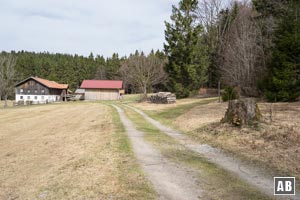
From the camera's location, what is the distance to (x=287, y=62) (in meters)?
23.2

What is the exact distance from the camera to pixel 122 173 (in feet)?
25.5

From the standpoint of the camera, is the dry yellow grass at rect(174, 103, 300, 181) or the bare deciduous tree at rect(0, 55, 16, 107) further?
the bare deciduous tree at rect(0, 55, 16, 107)

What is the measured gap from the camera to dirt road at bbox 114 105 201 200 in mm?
6094

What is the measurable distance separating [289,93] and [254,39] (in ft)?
35.6

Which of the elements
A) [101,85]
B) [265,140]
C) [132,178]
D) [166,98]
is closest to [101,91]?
[101,85]

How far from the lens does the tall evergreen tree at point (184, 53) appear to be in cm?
4197

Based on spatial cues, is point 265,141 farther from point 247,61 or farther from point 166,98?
point 166,98

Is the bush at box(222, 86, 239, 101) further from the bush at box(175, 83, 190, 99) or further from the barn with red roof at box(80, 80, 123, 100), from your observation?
the barn with red roof at box(80, 80, 123, 100)

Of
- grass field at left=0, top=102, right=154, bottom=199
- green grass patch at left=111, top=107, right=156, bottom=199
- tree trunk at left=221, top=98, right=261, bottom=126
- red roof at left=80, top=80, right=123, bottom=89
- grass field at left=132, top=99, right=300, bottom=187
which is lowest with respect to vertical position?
grass field at left=0, top=102, right=154, bottom=199

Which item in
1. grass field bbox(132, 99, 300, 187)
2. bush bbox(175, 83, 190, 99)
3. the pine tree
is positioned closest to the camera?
grass field bbox(132, 99, 300, 187)

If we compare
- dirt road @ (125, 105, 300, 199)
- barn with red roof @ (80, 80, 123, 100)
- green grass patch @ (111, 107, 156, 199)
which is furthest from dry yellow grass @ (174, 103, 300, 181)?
barn with red roof @ (80, 80, 123, 100)

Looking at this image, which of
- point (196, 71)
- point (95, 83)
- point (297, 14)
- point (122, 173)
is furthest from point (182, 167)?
point (95, 83)

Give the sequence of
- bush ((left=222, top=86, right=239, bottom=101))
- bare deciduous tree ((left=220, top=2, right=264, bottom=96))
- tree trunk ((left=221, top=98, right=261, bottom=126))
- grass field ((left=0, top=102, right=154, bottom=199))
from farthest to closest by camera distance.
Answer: bare deciduous tree ((left=220, top=2, right=264, bottom=96)) < bush ((left=222, top=86, right=239, bottom=101)) < tree trunk ((left=221, top=98, right=261, bottom=126)) < grass field ((left=0, top=102, right=154, bottom=199))

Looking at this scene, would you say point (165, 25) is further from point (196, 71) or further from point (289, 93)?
point (289, 93)
